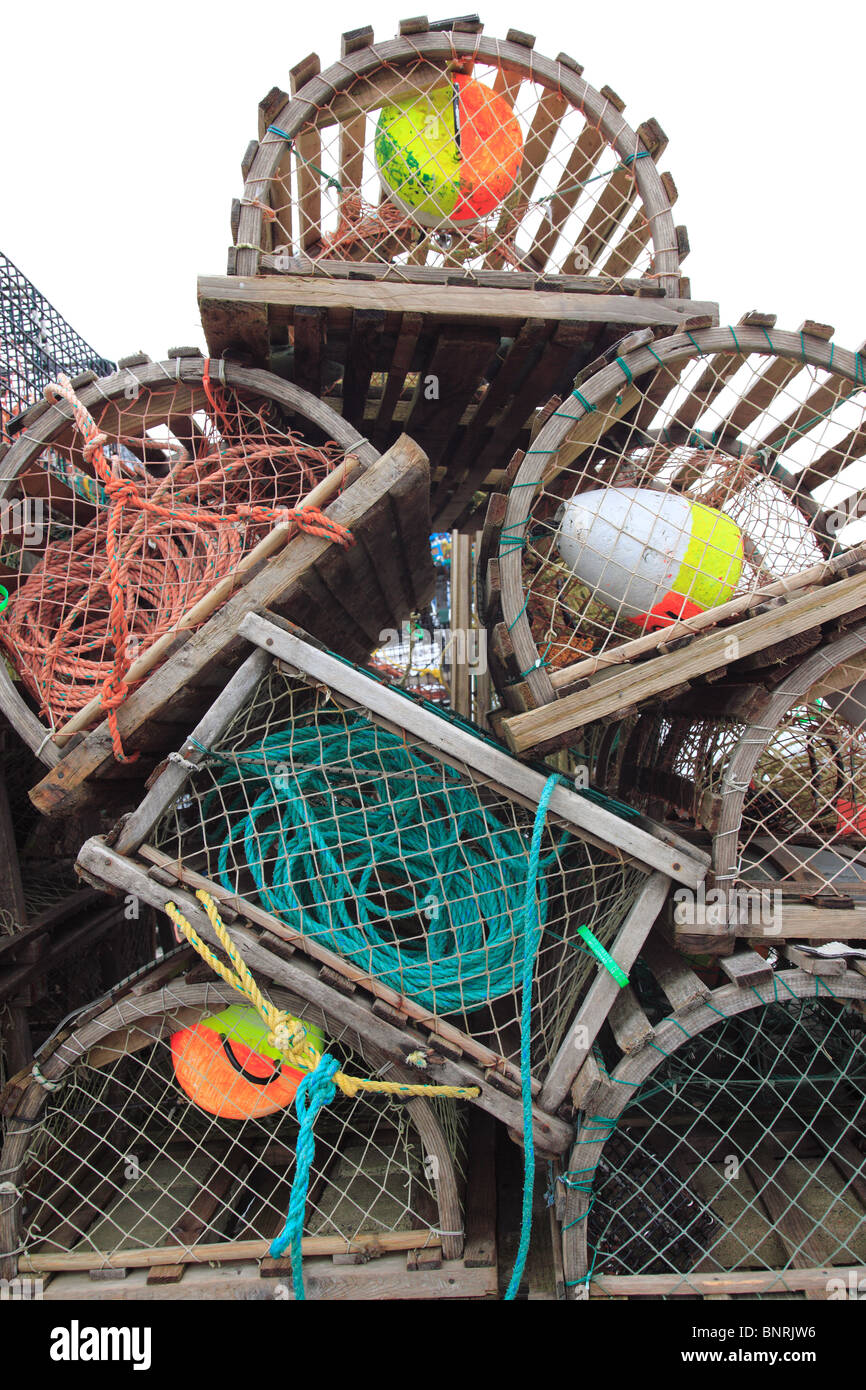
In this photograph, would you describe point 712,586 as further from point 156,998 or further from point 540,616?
point 156,998

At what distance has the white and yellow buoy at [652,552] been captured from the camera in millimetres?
1964

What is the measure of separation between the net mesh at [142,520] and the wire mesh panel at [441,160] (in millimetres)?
490

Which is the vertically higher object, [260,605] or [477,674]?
[477,674]

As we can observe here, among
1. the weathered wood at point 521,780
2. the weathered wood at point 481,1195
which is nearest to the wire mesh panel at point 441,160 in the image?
the weathered wood at point 521,780

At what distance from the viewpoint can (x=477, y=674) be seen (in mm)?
4133

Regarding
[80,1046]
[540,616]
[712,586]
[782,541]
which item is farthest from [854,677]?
[80,1046]

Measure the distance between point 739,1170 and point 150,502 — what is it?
2.86 meters

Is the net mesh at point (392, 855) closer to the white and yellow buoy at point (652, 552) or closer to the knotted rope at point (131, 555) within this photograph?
the knotted rope at point (131, 555)

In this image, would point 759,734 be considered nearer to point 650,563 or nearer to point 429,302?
point 650,563

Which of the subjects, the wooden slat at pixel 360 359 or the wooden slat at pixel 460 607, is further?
the wooden slat at pixel 460 607

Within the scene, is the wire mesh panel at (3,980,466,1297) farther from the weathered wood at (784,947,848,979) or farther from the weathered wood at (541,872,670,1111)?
the weathered wood at (784,947,848,979)

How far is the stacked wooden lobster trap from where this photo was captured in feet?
5.94
